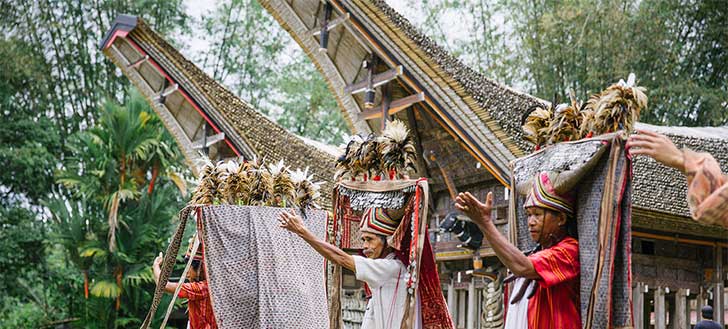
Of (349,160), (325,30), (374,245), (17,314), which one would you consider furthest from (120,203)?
(374,245)

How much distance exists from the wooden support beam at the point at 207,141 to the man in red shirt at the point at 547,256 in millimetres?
9672

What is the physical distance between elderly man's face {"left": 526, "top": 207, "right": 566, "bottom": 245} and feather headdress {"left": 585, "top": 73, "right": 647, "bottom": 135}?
462 mm

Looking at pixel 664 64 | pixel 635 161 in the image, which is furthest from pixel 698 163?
pixel 664 64

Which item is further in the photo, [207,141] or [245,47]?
[245,47]

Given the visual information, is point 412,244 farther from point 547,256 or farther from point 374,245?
point 547,256

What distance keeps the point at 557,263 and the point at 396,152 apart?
1715mm

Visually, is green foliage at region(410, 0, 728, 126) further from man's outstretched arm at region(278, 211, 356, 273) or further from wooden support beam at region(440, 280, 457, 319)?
man's outstretched arm at region(278, 211, 356, 273)

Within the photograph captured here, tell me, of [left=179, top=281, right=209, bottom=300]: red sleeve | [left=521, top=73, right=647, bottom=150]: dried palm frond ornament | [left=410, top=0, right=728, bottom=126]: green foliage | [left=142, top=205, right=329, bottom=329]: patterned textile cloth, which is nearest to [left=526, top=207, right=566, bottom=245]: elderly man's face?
[left=521, top=73, right=647, bottom=150]: dried palm frond ornament

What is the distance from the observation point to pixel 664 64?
17.4m

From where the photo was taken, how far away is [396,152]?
593 cm

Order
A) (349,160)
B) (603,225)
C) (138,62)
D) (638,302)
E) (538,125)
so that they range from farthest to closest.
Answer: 1. (138,62)
2. (638,302)
3. (349,160)
4. (538,125)
5. (603,225)

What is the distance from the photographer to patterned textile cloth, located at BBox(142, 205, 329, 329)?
7.16 m

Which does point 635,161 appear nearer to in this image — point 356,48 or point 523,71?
point 356,48

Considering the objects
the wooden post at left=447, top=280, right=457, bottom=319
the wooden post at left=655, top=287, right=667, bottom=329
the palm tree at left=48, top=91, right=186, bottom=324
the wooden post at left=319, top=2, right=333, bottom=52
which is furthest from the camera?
the palm tree at left=48, top=91, right=186, bottom=324
